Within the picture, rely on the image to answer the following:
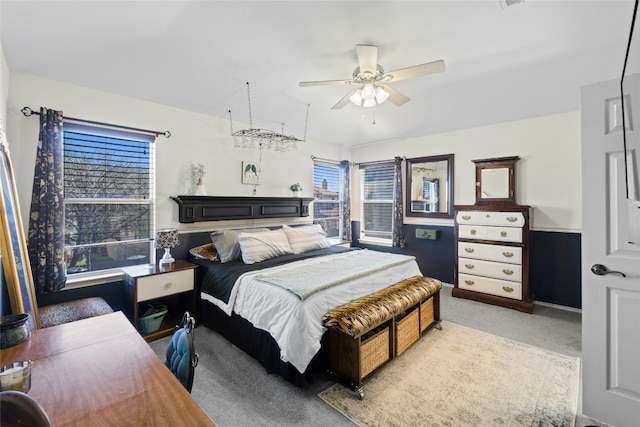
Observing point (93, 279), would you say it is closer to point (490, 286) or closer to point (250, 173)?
point (250, 173)

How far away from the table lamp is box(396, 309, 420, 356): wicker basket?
8.29ft

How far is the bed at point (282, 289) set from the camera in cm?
213

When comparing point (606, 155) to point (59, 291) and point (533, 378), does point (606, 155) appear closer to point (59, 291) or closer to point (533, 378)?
point (533, 378)

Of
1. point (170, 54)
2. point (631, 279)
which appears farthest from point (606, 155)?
point (170, 54)

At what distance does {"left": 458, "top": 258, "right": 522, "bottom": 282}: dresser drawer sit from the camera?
3.69m

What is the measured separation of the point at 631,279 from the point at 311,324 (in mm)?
2001

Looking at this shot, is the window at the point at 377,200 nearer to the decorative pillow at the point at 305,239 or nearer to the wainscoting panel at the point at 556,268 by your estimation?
the decorative pillow at the point at 305,239

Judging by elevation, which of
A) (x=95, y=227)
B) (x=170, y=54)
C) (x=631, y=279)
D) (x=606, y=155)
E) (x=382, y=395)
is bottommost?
(x=382, y=395)

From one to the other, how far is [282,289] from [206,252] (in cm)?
157

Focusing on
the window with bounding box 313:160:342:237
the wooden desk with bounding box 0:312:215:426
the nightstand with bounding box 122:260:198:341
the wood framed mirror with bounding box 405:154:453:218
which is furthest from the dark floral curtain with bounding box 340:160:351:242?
the wooden desk with bounding box 0:312:215:426

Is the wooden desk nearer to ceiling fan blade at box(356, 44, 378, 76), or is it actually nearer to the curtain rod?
the curtain rod

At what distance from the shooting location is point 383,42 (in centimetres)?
262

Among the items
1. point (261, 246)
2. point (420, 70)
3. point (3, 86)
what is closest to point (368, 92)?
point (420, 70)

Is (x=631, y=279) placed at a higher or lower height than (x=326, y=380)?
higher
